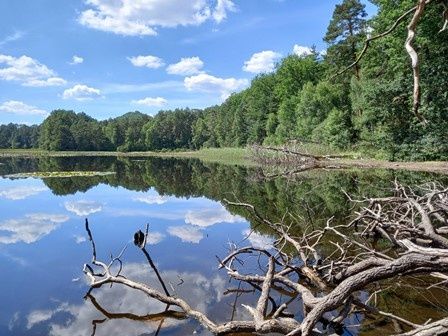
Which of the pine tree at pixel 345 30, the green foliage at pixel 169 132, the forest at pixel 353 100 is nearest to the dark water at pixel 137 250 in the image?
the forest at pixel 353 100

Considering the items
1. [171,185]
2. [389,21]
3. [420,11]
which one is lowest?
[171,185]

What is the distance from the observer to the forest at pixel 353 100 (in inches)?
913

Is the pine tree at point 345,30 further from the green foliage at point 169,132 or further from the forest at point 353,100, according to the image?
the green foliage at point 169,132

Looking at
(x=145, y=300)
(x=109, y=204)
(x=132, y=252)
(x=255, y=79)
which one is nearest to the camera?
(x=145, y=300)

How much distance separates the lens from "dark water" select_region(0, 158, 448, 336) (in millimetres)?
5832

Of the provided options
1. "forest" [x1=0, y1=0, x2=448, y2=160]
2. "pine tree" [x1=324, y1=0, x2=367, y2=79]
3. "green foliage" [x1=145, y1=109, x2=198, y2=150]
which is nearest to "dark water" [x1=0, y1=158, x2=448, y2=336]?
"forest" [x1=0, y1=0, x2=448, y2=160]

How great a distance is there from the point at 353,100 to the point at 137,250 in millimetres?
34913

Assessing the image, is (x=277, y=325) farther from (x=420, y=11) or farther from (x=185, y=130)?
(x=185, y=130)

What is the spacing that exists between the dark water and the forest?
141 inches

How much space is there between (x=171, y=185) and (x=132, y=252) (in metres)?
15.3

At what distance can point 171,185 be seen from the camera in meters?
24.9

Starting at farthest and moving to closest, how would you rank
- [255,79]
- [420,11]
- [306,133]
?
[255,79]
[306,133]
[420,11]

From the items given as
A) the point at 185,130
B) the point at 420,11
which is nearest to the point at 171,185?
the point at 420,11

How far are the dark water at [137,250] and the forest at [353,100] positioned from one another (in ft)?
11.8
